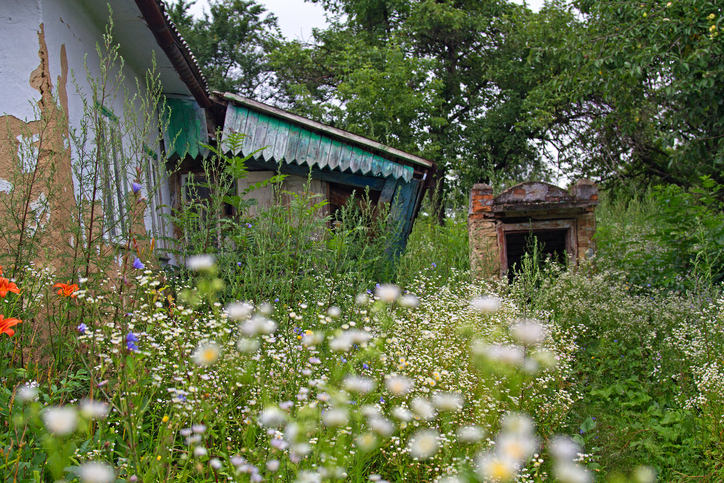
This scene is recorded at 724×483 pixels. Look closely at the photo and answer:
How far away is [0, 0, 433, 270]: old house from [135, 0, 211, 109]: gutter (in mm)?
13

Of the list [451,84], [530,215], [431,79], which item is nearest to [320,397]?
[530,215]

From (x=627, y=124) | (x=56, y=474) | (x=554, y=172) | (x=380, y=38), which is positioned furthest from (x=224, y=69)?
(x=56, y=474)

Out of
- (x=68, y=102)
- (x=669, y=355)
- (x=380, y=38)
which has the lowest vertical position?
(x=669, y=355)

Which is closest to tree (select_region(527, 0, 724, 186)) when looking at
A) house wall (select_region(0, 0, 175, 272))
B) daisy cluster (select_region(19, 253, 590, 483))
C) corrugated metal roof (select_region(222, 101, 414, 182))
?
corrugated metal roof (select_region(222, 101, 414, 182))

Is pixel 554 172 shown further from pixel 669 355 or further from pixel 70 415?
pixel 70 415

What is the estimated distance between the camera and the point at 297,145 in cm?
629

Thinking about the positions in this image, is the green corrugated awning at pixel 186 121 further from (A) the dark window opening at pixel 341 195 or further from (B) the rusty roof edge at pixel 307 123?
(A) the dark window opening at pixel 341 195

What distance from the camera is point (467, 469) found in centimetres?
181

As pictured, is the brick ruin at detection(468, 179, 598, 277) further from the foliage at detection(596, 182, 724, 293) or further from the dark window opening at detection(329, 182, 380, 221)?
the dark window opening at detection(329, 182, 380, 221)

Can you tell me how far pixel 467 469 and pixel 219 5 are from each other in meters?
26.4

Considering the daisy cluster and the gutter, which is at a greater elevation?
the gutter

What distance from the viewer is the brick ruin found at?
6969mm

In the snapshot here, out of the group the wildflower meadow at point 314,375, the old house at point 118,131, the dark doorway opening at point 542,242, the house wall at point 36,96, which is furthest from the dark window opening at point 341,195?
the house wall at point 36,96

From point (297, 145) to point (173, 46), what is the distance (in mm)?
1935
